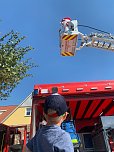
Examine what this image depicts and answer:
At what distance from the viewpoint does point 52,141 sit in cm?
183

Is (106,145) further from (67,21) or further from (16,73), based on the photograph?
(16,73)

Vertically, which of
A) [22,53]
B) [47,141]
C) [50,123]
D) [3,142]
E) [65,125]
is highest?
[22,53]

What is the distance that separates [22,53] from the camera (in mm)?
13328

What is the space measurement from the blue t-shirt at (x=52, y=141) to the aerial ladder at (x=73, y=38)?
6931 mm

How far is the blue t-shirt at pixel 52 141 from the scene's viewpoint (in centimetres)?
177

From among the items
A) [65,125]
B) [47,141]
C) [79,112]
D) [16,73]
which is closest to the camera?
[47,141]

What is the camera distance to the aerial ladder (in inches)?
344

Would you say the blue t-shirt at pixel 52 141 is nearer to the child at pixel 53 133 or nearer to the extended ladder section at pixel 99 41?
the child at pixel 53 133

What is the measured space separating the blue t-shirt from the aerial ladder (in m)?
6.93

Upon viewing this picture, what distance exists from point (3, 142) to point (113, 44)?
20.1 ft

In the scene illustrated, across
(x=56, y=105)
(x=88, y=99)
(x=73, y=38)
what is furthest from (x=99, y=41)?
(x=56, y=105)

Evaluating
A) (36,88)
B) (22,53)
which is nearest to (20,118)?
(22,53)

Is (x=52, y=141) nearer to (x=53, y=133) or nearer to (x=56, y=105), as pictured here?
(x=53, y=133)

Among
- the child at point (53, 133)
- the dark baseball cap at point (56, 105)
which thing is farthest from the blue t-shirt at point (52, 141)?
the dark baseball cap at point (56, 105)
